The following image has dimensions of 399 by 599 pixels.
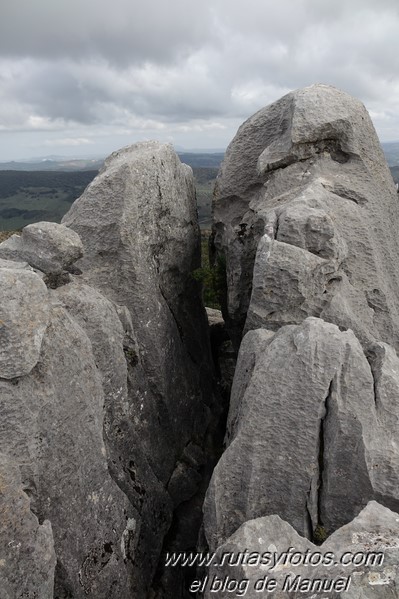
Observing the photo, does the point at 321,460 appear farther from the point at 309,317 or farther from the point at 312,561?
the point at 309,317

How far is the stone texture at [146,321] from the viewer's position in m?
14.8

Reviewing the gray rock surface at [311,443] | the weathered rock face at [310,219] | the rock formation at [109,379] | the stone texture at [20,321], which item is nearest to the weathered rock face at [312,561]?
the gray rock surface at [311,443]

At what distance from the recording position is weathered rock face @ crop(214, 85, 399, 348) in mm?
14062

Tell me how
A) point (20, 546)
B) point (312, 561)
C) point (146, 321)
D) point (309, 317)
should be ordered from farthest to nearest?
point (146, 321) < point (309, 317) < point (20, 546) < point (312, 561)

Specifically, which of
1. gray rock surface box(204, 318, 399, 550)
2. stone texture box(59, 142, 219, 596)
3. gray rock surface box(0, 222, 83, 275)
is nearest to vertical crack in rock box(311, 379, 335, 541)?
gray rock surface box(204, 318, 399, 550)

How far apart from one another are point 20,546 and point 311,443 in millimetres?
6960

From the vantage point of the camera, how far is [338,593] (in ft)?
24.4

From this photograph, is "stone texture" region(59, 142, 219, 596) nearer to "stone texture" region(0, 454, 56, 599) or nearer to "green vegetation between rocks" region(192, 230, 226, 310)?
"green vegetation between rocks" region(192, 230, 226, 310)

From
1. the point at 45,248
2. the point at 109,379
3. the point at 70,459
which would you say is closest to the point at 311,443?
the point at 70,459

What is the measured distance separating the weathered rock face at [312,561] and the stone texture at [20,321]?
615 centimetres

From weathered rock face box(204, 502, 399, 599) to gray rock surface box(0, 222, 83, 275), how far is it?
8.93m

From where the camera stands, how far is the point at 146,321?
1636 centimetres

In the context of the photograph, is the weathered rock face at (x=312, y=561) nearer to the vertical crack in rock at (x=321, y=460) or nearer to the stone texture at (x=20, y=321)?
the vertical crack in rock at (x=321, y=460)

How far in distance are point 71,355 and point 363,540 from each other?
7927mm
